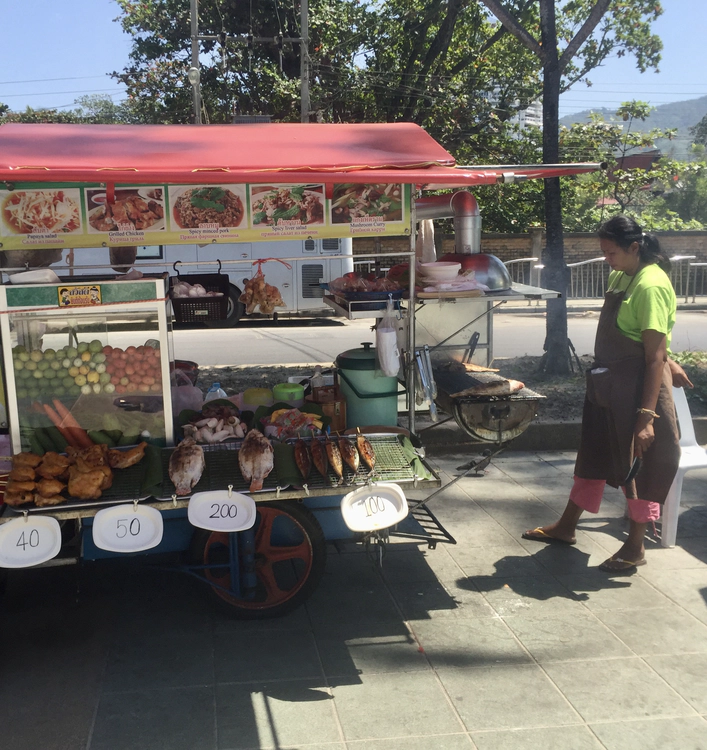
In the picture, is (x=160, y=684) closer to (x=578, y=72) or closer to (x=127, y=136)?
(x=127, y=136)

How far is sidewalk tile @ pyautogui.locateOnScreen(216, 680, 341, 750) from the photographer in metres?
3.02

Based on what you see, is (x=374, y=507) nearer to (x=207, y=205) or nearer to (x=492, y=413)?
(x=492, y=413)

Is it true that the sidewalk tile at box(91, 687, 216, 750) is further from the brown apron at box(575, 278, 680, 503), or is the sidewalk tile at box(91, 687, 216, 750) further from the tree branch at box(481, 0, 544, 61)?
the tree branch at box(481, 0, 544, 61)

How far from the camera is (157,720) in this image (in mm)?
3113

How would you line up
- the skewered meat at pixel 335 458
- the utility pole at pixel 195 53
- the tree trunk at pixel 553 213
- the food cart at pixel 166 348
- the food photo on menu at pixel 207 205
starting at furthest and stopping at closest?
the utility pole at pixel 195 53, the tree trunk at pixel 553 213, the food photo on menu at pixel 207 205, the skewered meat at pixel 335 458, the food cart at pixel 166 348

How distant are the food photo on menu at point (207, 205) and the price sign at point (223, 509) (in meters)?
1.41

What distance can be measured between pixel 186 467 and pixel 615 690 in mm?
2231

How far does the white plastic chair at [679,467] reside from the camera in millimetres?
4801

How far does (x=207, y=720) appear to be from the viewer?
3119mm

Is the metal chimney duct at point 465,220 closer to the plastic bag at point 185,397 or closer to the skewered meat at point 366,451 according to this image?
the skewered meat at point 366,451

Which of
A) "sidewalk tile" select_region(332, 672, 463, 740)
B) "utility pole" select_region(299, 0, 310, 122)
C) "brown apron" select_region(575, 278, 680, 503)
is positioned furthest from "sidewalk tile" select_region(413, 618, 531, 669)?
"utility pole" select_region(299, 0, 310, 122)

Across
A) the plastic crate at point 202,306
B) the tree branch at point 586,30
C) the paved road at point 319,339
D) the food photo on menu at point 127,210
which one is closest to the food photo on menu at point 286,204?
the food photo on menu at point 127,210

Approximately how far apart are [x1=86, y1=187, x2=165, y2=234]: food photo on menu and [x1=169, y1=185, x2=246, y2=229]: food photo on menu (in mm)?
78

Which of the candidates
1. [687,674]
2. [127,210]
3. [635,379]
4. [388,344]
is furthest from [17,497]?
[635,379]
